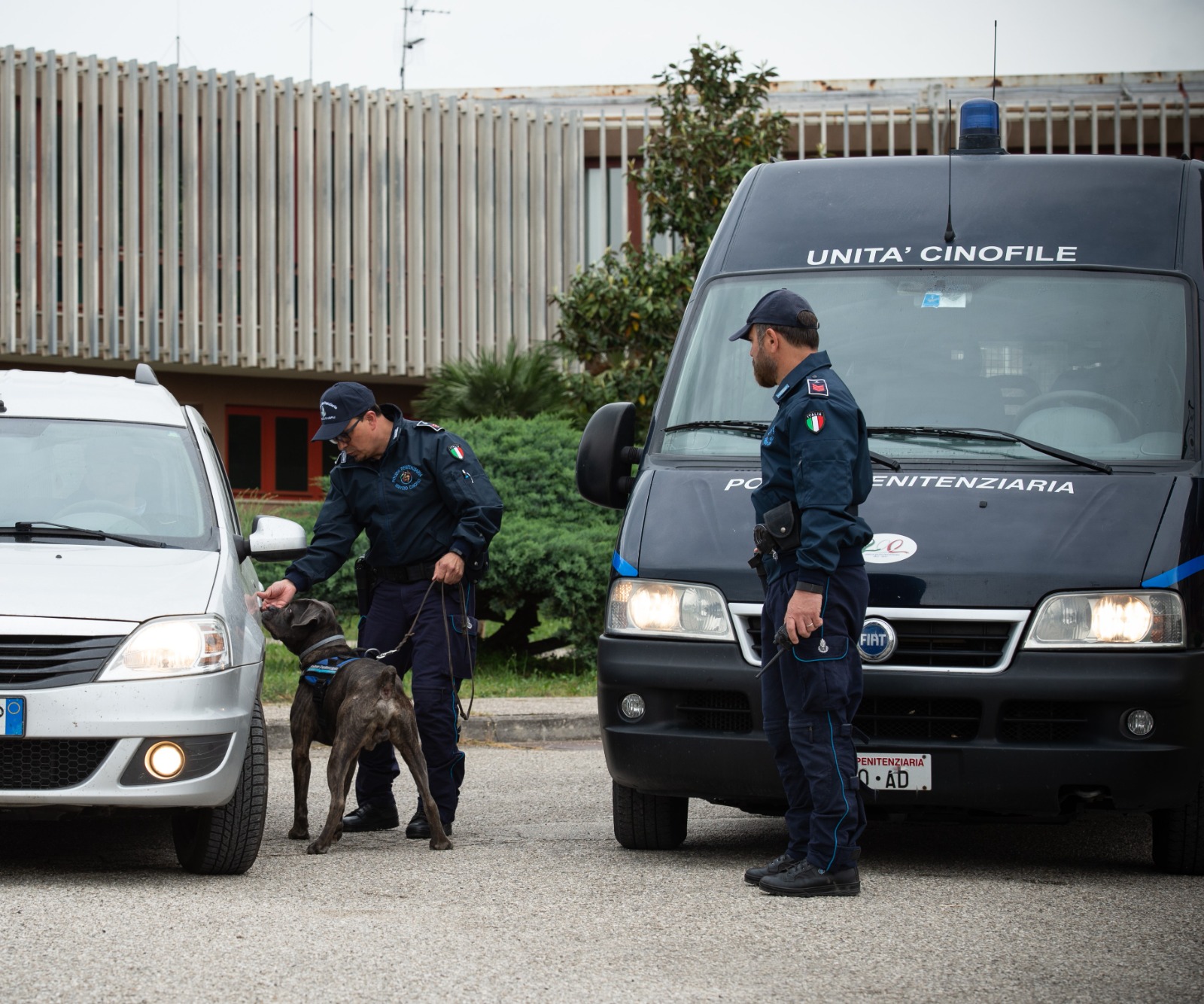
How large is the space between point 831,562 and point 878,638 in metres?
0.56

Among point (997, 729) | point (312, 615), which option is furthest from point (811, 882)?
point (312, 615)

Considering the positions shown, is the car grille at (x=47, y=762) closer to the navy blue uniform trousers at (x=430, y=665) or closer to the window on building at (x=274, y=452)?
the navy blue uniform trousers at (x=430, y=665)

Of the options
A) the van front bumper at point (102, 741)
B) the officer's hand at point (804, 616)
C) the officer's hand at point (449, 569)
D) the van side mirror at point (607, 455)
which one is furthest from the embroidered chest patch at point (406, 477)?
the officer's hand at point (804, 616)

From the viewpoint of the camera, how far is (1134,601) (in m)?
5.82

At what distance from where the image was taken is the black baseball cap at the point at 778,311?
582cm

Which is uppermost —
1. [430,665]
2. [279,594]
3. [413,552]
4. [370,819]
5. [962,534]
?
[962,534]

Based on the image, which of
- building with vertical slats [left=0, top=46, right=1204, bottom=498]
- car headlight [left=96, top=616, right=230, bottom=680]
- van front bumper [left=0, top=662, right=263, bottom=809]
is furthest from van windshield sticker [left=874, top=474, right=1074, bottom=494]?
building with vertical slats [left=0, top=46, right=1204, bottom=498]

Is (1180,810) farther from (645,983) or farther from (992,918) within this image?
(645,983)

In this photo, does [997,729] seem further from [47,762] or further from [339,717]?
[47,762]

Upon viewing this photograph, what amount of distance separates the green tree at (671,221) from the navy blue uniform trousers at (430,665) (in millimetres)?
9102

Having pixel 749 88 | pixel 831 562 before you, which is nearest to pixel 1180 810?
pixel 831 562

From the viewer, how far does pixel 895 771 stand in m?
5.89

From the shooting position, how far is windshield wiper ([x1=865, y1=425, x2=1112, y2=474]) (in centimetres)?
632

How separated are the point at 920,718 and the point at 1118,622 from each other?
2.45 ft
